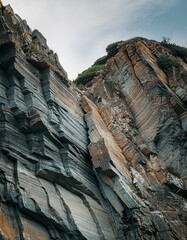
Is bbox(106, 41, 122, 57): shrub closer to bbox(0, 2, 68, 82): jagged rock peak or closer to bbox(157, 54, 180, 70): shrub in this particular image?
bbox(157, 54, 180, 70): shrub

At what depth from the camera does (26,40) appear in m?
24.6

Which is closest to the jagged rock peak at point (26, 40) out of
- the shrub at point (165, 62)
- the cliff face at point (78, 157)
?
the cliff face at point (78, 157)

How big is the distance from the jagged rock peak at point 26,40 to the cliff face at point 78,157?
9cm

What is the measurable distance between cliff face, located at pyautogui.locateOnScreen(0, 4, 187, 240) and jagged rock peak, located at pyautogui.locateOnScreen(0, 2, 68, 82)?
9 centimetres

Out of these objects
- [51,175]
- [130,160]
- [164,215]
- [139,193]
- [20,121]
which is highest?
[20,121]

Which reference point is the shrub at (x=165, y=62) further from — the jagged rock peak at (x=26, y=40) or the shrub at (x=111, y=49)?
the jagged rock peak at (x=26, y=40)

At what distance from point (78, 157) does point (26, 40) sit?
9.43m

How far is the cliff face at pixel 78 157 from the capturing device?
51.7ft

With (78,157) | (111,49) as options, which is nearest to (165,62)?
(111,49)

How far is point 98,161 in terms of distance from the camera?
2056 cm

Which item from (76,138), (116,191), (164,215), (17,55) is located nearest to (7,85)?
(17,55)

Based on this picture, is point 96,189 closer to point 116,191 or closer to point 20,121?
point 116,191

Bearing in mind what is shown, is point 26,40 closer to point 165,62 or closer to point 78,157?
point 78,157

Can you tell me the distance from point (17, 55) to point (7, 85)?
7.71 feet
